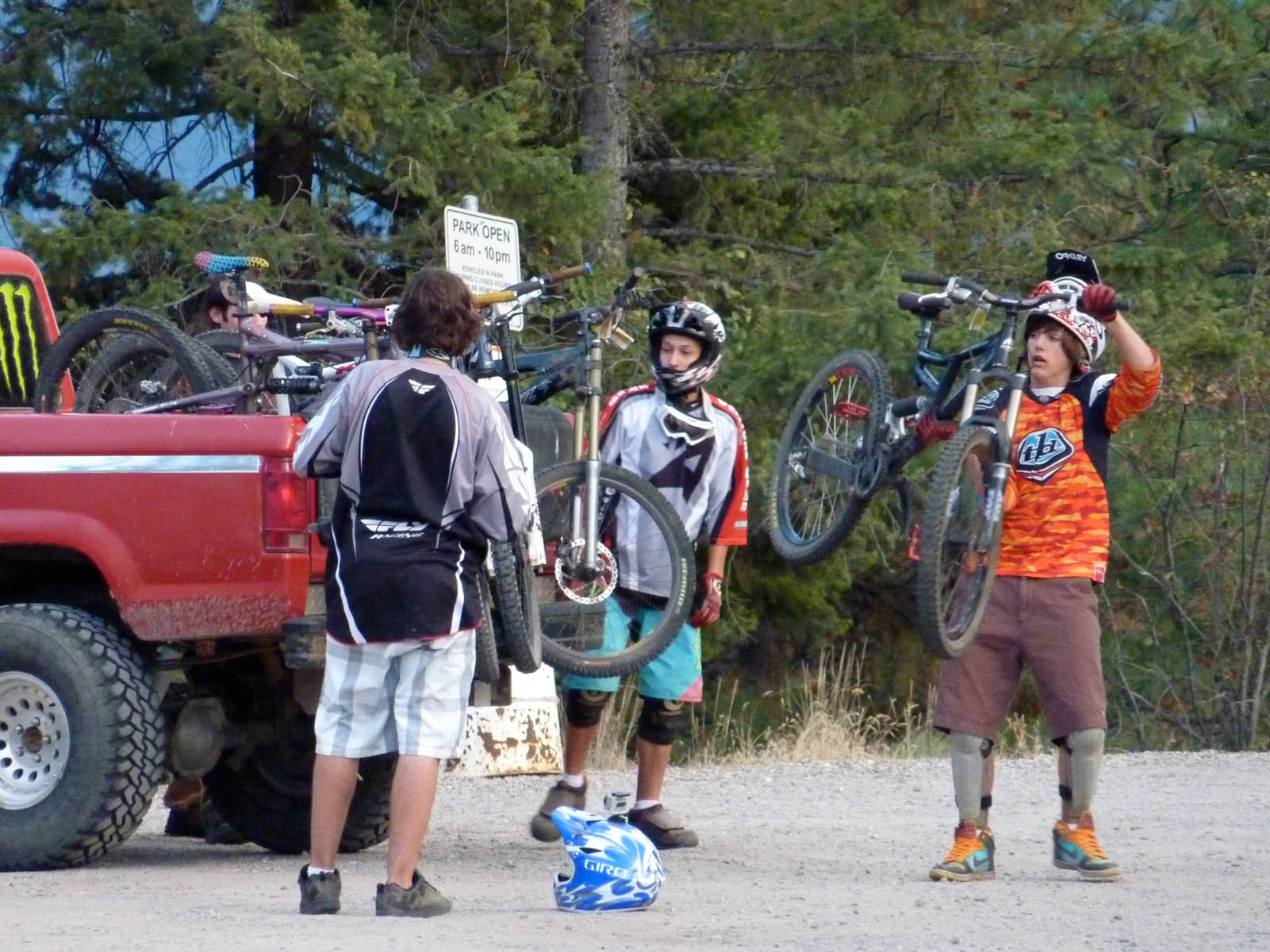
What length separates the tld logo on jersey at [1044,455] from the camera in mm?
6871

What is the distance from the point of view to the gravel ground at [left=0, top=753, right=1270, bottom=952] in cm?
553

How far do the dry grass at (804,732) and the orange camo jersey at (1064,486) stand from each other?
172 inches

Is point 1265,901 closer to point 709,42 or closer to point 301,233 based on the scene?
point 301,233

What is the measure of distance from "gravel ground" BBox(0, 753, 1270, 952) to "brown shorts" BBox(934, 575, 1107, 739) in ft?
1.90

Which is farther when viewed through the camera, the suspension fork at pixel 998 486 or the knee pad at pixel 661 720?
the knee pad at pixel 661 720

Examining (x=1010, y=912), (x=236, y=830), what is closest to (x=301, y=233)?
(x=236, y=830)

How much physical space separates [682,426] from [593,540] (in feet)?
2.40

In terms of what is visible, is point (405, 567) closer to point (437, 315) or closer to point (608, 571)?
point (437, 315)

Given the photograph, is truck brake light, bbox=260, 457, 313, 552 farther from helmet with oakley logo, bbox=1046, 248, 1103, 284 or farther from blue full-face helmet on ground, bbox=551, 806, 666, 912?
helmet with oakley logo, bbox=1046, 248, 1103, 284

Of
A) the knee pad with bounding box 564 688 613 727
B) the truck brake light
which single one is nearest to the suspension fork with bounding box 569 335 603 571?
the knee pad with bounding box 564 688 613 727

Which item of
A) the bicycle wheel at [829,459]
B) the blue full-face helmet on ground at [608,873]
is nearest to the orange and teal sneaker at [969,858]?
the blue full-face helmet on ground at [608,873]

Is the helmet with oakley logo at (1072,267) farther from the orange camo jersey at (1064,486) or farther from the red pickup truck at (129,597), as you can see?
the red pickup truck at (129,597)

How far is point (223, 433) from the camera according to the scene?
659cm

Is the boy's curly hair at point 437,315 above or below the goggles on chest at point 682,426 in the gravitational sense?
above
